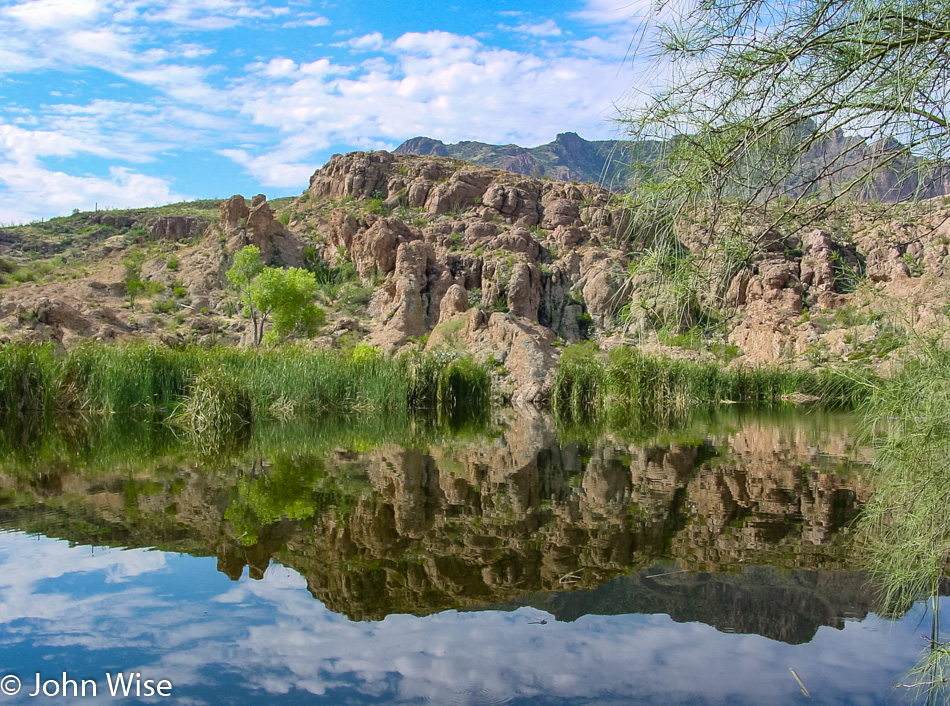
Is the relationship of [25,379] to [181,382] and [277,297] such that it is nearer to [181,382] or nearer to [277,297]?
[181,382]

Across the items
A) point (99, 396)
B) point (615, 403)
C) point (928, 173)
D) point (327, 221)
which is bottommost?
point (615, 403)

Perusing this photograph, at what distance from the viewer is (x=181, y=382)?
62.7 feet

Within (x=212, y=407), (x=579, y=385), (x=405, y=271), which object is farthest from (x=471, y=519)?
(x=405, y=271)

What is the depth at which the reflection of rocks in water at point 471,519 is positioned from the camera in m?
5.10

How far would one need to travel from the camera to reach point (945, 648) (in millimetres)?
3881

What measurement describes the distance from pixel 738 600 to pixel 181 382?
17370mm

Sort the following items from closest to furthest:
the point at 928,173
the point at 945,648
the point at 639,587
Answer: the point at 945,648
the point at 928,173
the point at 639,587

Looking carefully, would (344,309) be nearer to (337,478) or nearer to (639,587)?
(337,478)

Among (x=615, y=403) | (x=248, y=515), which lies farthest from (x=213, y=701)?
(x=615, y=403)

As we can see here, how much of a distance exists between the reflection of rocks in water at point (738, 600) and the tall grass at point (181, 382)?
44.4 feet

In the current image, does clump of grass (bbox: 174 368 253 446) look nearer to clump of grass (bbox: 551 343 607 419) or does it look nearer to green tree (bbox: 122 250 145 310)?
clump of grass (bbox: 551 343 607 419)

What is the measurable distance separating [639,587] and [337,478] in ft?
17.4

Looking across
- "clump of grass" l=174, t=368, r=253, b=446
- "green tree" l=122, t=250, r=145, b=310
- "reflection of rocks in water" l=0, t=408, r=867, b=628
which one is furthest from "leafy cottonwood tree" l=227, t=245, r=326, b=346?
"reflection of rocks in water" l=0, t=408, r=867, b=628

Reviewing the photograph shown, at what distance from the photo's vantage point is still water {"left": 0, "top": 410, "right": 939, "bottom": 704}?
3652 millimetres
